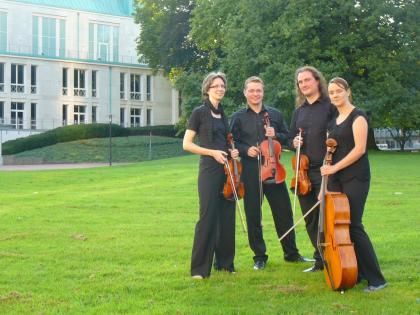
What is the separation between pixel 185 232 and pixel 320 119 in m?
3.87

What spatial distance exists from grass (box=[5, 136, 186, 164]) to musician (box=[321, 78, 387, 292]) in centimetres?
3930

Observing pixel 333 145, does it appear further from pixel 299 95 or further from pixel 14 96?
pixel 14 96

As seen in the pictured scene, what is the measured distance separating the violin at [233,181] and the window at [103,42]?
196ft

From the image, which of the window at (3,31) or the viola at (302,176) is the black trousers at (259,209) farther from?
the window at (3,31)

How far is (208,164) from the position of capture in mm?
7590

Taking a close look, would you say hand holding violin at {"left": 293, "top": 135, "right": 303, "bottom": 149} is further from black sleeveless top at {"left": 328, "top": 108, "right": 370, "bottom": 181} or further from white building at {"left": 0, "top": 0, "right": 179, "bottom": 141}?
white building at {"left": 0, "top": 0, "right": 179, "bottom": 141}

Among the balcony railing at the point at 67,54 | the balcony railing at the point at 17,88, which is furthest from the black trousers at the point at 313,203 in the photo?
the balcony railing at the point at 17,88

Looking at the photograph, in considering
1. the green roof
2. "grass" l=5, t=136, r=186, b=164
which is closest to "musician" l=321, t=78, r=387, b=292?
"grass" l=5, t=136, r=186, b=164

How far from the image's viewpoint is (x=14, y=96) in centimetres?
6031

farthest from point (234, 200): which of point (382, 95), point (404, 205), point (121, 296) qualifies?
point (382, 95)

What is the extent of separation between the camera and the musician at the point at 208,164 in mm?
7531

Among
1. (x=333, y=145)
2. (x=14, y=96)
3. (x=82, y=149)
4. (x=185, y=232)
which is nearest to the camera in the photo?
(x=333, y=145)

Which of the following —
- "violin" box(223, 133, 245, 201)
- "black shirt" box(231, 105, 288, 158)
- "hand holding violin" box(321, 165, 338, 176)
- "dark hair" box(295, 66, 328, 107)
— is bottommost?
"violin" box(223, 133, 245, 201)

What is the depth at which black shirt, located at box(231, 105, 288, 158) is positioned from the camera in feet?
26.4
